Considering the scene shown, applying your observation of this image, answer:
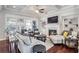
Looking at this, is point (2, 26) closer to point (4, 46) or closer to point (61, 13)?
point (4, 46)

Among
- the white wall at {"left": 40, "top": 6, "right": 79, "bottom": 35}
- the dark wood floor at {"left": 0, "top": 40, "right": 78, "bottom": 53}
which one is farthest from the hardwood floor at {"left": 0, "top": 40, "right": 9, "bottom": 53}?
the white wall at {"left": 40, "top": 6, "right": 79, "bottom": 35}

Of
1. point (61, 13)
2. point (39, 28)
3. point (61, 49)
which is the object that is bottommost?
point (61, 49)

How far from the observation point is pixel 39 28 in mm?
1968

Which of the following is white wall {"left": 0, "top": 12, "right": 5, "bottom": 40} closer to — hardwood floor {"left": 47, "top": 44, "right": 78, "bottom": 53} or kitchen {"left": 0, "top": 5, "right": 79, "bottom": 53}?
kitchen {"left": 0, "top": 5, "right": 79, "bottom": 53}

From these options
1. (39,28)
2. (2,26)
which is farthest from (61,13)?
(2,26)

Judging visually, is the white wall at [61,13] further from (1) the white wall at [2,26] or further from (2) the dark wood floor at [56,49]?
(1) the white wall at [2,26]

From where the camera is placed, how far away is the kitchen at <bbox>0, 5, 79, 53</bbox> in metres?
1.94

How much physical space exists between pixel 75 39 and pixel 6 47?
3.86 feet

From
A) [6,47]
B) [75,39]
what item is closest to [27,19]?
[6,47]

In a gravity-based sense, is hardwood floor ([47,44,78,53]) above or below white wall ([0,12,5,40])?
below

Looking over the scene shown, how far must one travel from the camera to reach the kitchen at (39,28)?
6.36 ft

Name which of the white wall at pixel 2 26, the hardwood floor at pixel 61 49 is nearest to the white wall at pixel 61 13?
the hardwood floor at pixel 61 49
